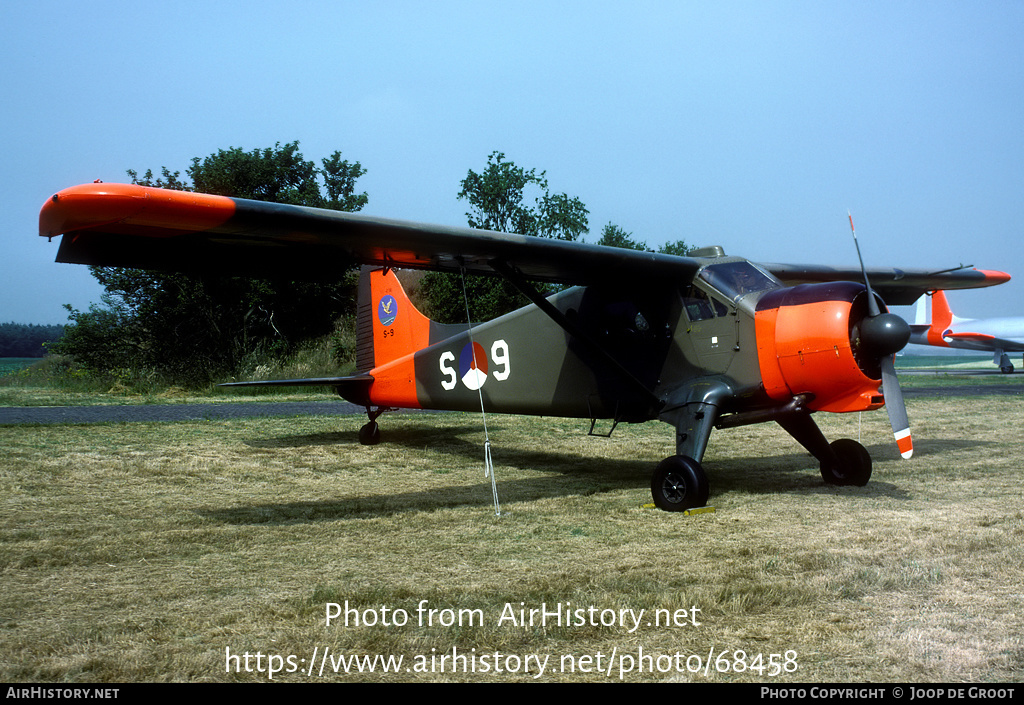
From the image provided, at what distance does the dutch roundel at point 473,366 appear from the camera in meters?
9.68

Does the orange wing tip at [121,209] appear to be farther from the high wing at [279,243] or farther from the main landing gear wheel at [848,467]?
the main landing gear wheel at [848,467]

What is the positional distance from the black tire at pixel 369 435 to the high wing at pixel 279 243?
4394 millimetres

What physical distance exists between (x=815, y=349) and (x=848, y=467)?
206 cm

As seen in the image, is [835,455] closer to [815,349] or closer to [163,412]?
[815,349]

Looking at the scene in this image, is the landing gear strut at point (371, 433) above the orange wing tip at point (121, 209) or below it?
below

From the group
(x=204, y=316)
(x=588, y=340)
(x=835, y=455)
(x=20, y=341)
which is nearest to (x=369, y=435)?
(x=588, y=340)

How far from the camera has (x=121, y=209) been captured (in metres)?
4.85

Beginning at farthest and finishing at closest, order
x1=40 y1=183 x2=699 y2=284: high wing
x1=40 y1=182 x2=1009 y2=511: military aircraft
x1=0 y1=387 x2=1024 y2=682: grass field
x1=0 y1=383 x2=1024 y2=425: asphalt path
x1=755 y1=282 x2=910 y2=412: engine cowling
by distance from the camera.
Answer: x1=0 y1=383 x2=1024 y2=425: asphalt path < x1=755 y1=282 x2=910 y2=412: engine cowling < x1=40 y1=182 x2=1009 y2=511: military aircraft < x1=40 y1=183 x2=699 y2=284: high wing < x1=0 y1=387 x2=1024 y2=682: grass field

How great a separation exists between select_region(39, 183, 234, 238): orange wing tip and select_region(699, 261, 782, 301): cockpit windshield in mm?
4699

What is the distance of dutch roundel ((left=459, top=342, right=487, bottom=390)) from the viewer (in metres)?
9.68

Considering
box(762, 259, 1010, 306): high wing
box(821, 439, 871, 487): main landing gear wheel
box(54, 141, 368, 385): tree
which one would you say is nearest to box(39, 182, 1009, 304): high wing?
box(821, 439, 871, 487): main landing gear wheel

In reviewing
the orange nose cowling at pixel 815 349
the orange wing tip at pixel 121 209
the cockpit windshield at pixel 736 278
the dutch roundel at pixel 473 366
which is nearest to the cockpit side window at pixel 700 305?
the cockpit windshield at pixel 736 278

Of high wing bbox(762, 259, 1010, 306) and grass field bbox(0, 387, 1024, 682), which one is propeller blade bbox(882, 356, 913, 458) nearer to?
grass field bbox(0, 387, 1024, 682)
